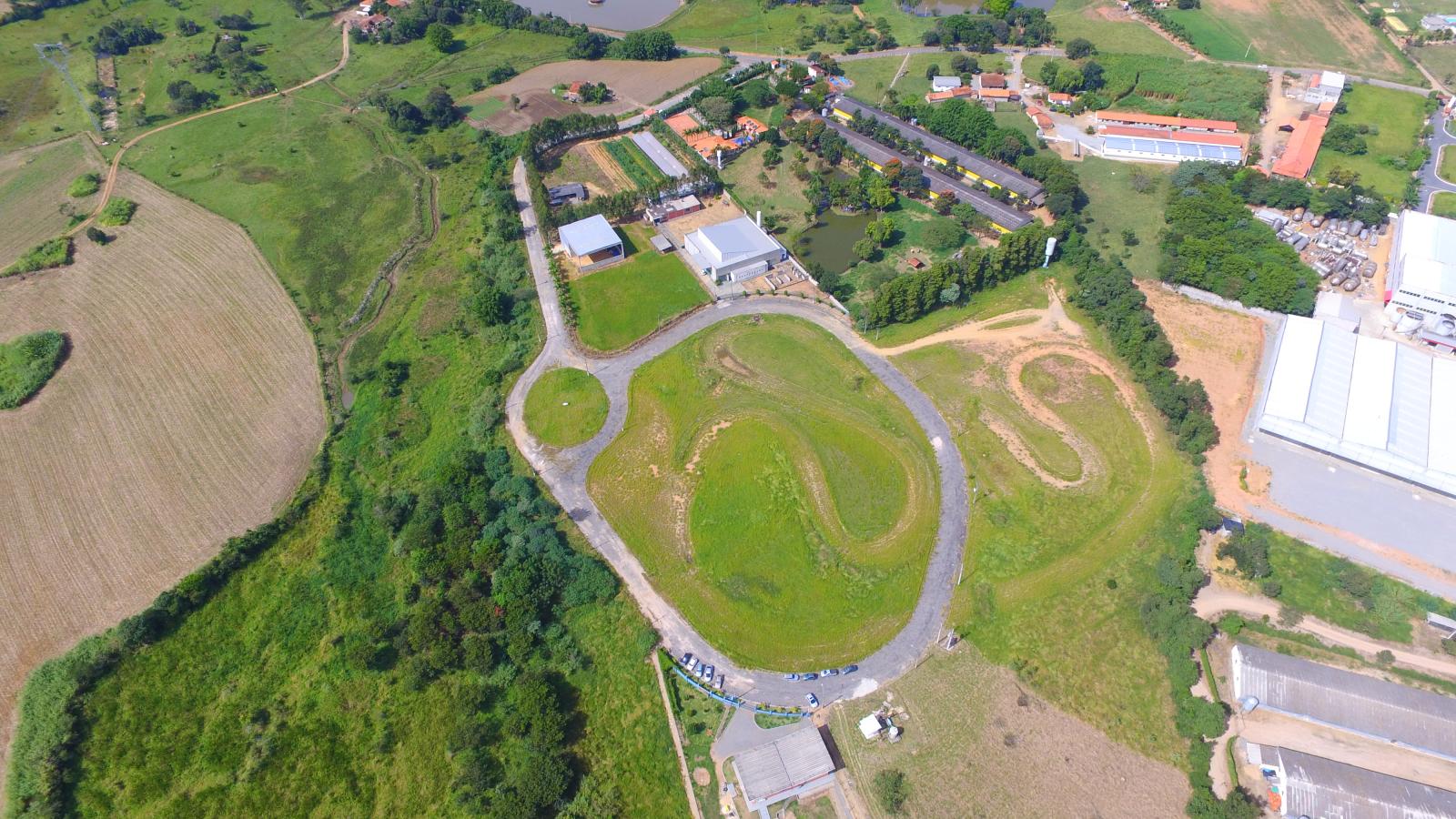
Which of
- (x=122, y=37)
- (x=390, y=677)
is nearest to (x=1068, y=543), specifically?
(x=390, y=677)

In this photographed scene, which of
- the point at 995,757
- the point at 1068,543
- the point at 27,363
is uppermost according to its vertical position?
the point at 27,363

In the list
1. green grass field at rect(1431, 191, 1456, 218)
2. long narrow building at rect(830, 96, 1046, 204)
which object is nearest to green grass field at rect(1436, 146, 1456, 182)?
green grass field at rect(1431, 191, 1456, 218)

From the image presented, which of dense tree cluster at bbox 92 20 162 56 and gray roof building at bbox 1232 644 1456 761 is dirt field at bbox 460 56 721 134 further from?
gray roof building at bbox 1232 644 1456 761

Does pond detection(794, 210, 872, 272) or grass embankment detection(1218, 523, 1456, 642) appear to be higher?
pond detection(794, 210, 872, 272)

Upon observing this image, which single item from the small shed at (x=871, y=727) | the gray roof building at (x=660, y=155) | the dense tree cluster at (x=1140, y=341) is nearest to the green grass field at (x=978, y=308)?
the dense tree cluster at (x=1140, y=341)

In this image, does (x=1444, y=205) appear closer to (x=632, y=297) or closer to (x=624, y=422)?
(x=632, y=297)

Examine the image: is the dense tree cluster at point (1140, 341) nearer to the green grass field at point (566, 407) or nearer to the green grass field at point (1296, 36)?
the green grass field at point (566, 407)
